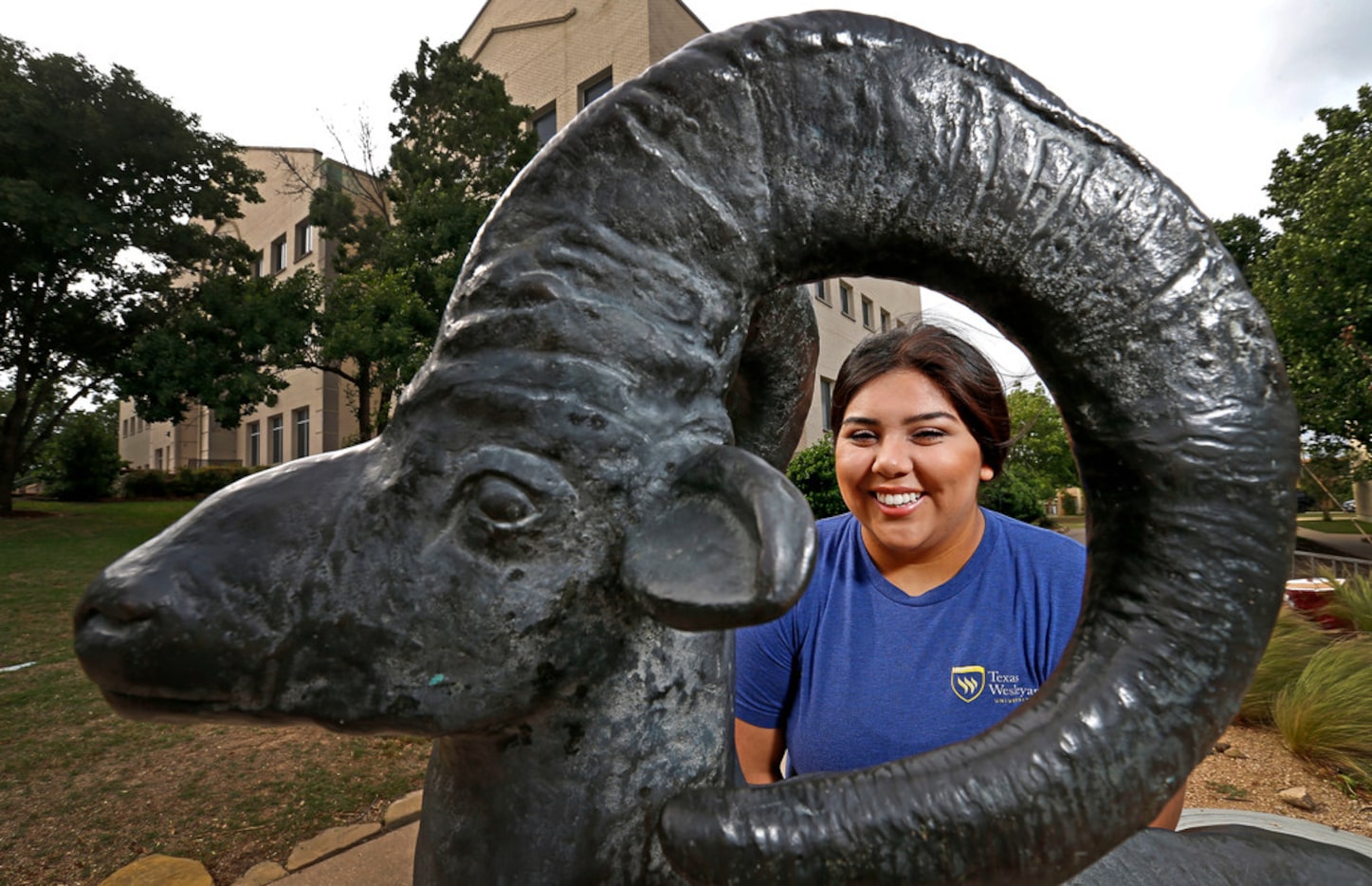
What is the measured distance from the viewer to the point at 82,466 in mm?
24266

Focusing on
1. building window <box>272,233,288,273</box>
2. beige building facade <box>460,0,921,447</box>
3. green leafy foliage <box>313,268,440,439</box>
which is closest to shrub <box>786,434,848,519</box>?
beige building facade <box>460,0,921,447</box>

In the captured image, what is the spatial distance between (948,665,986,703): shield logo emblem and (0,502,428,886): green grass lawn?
2.73 m

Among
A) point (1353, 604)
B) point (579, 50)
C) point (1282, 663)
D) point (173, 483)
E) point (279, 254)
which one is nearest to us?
point (1282, 663)

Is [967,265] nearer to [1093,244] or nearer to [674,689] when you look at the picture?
[1093,244]

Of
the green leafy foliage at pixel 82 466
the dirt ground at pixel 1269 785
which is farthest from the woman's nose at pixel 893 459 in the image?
the green leafy foliage at pixel 82 466

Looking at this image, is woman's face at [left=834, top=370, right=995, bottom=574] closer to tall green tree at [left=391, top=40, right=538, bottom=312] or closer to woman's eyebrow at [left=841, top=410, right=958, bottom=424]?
woman's eyebrow at [left=841, top=410, right=958, bottom=424]

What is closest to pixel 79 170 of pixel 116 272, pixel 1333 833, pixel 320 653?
pixel 116 272

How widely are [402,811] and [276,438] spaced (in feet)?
94.0

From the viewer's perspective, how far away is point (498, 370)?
0.86 m

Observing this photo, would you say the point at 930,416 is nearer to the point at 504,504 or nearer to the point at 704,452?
the point at 704,452

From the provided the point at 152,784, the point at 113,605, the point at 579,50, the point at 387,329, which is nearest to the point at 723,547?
the point at 113,605

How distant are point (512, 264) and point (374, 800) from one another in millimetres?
4100

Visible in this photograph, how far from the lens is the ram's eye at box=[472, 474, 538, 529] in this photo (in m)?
0.84

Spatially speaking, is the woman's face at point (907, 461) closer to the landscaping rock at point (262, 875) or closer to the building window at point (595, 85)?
the landscaping rock at point (262, 875)
